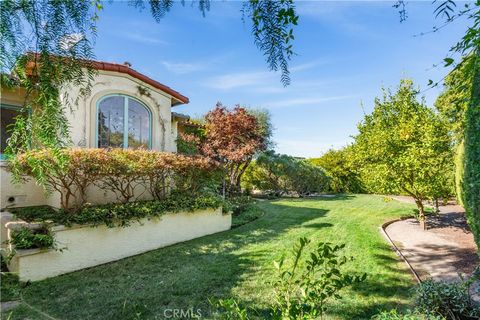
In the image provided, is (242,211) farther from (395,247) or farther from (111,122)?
(111,122)

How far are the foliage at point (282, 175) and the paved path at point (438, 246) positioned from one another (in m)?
9.49

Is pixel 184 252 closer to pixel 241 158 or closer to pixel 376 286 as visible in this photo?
pixel 376 286

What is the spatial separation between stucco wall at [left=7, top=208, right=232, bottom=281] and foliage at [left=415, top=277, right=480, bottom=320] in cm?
680

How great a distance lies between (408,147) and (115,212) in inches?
424

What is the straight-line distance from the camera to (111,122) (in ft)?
33.2

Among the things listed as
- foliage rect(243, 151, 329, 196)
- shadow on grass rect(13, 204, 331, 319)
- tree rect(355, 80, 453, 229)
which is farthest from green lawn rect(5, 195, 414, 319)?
foliage rect(243, 151, 329, 196)

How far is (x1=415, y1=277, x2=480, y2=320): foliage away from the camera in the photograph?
439cm

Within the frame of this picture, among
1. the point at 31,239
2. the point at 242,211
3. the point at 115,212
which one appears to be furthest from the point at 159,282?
the point at 242,211

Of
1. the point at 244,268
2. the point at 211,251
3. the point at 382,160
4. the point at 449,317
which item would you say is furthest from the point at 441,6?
the point at 382,160

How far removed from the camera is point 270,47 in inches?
74.7

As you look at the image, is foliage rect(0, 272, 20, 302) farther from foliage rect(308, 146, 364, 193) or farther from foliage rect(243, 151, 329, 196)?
foliage rect(308, 146, 364, 193)

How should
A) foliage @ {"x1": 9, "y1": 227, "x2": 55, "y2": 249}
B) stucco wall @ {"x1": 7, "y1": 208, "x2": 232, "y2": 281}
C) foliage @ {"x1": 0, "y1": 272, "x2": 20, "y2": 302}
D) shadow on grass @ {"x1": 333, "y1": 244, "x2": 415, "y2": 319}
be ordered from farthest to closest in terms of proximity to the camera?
stucco wall @ {"x1": 7, "y1": 208, "x2": 232, "y2": 281}
foliage @ {"x1": 9, "y1": 227, "x2": 55, "y2": 249}
foliage @ {"x1": 0, "y1": 272, "x2": 20, "y2": 302}
shadow on grass @ {"x1": 333, "y1": 244, "x2": 415, "y2": 319}

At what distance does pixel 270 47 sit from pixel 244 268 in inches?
236

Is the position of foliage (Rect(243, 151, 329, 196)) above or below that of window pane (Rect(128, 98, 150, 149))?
below
